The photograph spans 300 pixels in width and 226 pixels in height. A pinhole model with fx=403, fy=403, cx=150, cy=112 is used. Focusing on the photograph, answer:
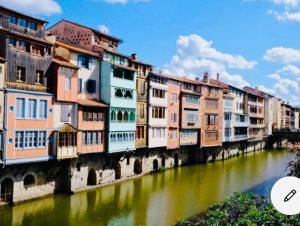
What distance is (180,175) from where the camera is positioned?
52125 mm

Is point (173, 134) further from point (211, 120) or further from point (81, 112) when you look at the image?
point (81, 112)

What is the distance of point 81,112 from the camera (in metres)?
38.0

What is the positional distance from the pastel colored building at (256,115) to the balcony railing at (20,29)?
6550cm

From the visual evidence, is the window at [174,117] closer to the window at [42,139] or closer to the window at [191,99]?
the window at [191,99]

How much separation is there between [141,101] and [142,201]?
17001 millimetres

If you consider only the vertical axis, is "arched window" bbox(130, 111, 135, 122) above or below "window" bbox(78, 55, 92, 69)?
below

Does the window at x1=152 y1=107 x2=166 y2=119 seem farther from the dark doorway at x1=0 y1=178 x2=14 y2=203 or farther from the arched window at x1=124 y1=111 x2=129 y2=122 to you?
the dark doorway at x1=0 y1=178 x2=14 y2=203

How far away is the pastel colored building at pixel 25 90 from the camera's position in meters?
30.8

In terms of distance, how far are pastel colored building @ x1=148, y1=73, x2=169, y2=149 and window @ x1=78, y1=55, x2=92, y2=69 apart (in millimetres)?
12906

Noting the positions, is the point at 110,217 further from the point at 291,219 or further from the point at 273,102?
the point at 273,102

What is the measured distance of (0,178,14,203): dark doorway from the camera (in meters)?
30.9

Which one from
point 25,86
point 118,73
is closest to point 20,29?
point 25,86

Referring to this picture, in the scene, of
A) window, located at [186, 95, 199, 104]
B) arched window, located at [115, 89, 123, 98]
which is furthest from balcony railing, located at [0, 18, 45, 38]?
window, located at [186, 95, 199, 104]

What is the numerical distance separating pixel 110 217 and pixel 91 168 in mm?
11114
